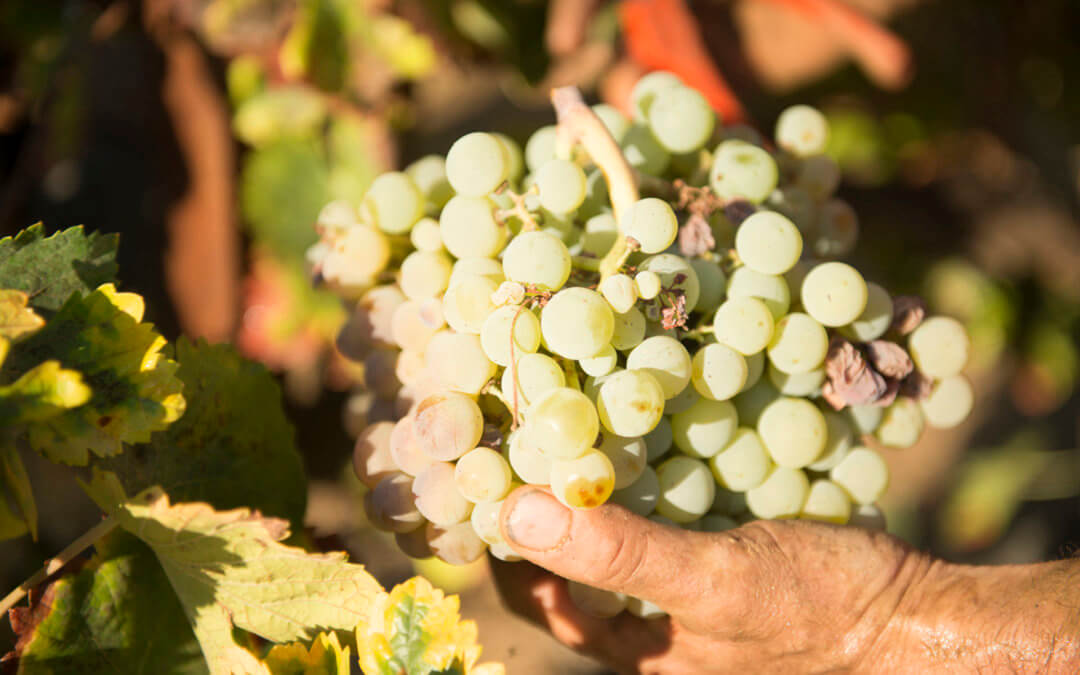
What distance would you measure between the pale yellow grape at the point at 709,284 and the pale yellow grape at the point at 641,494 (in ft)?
0.61

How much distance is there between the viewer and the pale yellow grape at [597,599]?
0.81 meters

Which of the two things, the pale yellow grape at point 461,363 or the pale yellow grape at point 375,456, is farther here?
the pale yellow grape at point 375,456

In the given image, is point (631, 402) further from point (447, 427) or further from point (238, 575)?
point (238, 575)

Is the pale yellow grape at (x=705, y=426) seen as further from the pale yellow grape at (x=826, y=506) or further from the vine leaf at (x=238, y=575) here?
the vine leaf at (x=238, y=575)

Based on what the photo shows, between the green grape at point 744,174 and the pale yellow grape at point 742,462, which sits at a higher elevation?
the green grape at point 744,174

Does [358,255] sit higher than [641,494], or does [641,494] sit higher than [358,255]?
[358,255]

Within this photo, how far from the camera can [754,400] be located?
813 millimetres

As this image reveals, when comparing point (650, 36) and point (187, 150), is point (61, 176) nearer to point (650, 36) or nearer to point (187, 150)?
point (187, 150)

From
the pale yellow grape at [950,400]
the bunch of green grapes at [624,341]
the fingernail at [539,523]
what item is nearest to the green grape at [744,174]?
the bunch of green grapes at [624,341]

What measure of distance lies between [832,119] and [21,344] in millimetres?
1733

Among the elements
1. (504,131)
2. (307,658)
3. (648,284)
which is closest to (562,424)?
(648,284)

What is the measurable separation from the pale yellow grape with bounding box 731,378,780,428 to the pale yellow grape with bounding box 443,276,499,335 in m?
0.31

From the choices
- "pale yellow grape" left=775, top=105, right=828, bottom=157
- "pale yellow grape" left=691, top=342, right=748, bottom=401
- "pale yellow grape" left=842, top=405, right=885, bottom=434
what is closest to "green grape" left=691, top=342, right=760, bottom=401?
"pale yellow grape" left=691, top=342, right=748, bottom=401

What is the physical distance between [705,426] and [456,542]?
28 centimetres
